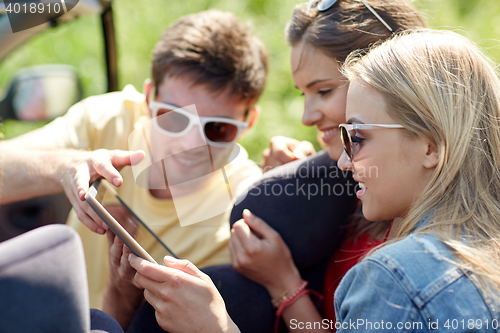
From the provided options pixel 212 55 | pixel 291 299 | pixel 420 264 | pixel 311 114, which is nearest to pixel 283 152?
pixel 311 114

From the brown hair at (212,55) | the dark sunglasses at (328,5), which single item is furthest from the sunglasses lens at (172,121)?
the dark sunglasses at (328,5)

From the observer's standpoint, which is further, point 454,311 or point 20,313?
point 454,311

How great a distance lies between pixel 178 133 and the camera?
1867 millimetres

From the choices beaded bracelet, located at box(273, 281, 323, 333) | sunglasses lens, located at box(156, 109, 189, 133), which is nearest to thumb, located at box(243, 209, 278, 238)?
beaded bracelet, located at box(273, 281, 323, 333)

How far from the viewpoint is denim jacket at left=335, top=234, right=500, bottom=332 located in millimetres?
949

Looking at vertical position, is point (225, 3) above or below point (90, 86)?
above

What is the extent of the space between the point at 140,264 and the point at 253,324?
0.55m

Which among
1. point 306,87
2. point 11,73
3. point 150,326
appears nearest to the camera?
point 150,326

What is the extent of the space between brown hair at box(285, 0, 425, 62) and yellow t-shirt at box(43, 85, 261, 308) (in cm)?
71

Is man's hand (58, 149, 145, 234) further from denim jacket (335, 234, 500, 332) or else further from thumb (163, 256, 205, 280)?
denim jacket (335, 234, 500, 332)

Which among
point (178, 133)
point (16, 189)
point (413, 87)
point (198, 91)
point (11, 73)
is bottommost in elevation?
point (11, 73)

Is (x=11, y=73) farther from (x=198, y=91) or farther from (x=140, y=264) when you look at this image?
(x=140, y=264)

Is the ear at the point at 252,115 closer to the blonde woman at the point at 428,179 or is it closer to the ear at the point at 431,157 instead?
the blonde woman at the point at 428,179

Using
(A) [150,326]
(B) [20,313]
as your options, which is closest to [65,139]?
(A) [150,326]
